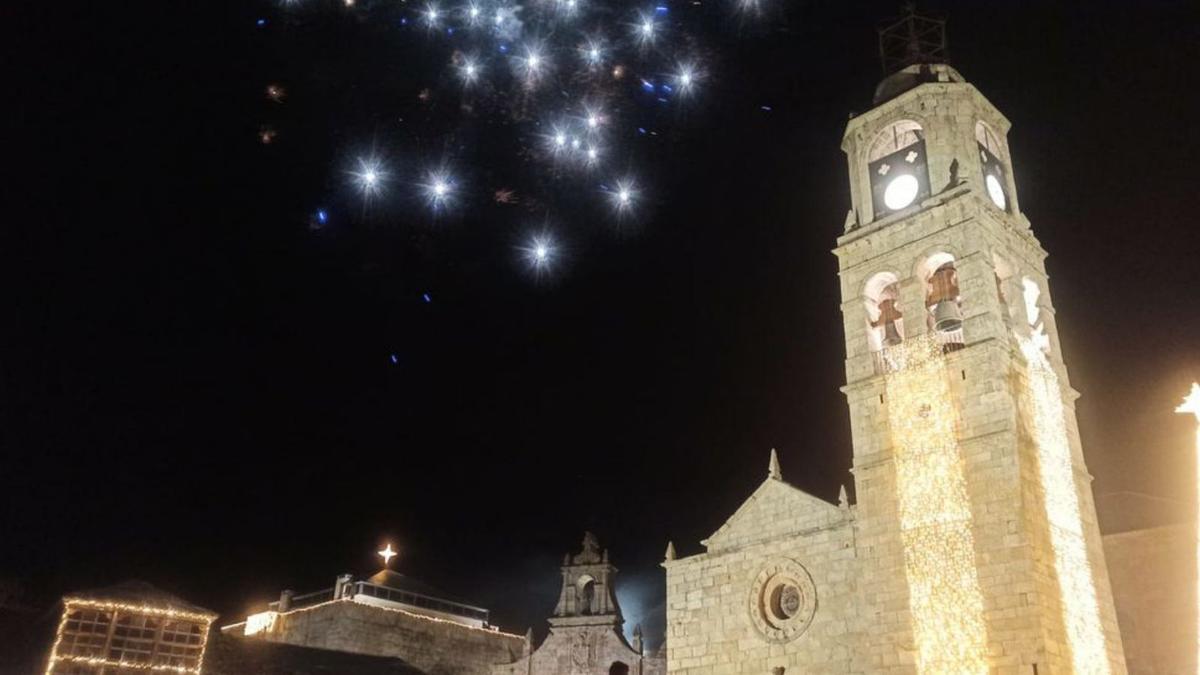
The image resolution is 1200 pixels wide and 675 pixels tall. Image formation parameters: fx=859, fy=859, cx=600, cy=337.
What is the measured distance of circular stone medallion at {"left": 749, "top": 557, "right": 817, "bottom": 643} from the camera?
56.8 feet

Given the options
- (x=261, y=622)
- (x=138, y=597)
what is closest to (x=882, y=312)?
(x=138, y=597)

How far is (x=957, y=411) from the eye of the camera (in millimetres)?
16266

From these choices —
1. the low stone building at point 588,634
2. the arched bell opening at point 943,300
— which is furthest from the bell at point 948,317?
the low stone building at point 588,634

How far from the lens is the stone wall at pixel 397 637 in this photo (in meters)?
30.8

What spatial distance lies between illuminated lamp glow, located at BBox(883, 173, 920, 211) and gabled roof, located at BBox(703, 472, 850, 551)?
259 inches

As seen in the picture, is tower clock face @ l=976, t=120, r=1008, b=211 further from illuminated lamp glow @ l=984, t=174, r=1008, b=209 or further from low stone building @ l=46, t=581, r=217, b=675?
low stone building @ l=46, t=581, r=217, b=675

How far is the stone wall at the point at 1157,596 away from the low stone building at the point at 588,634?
41.0ft

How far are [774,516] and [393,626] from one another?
61.1 feet

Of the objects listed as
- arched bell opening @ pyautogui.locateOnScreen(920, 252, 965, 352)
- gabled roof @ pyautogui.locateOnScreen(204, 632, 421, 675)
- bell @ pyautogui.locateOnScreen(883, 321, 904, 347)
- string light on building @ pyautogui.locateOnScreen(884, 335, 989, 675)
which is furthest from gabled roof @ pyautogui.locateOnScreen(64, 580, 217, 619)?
arched bell opening @ pyautogui.locateOnScreen(920, 252, 965, 352)

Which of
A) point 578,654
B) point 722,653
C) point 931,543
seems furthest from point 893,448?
point 578,654

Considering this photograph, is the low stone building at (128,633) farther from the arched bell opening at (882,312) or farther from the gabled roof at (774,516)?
the arched bell opening at (882,312)

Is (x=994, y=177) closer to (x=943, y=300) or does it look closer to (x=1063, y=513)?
(x=943, y=300)

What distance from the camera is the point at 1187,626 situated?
19641 mm

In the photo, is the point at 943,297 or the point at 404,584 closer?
the point at 943,297
